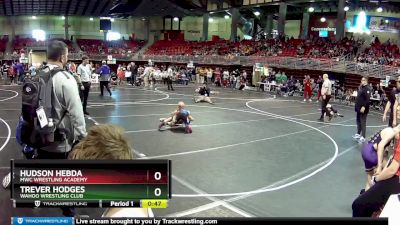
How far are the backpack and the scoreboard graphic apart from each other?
291cm

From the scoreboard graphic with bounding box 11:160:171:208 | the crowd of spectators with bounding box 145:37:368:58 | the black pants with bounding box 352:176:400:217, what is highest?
the crowd of spectators with bounding box 145:37:368:58

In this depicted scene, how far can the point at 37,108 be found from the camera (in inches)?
169

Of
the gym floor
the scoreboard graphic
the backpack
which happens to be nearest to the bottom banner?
the scoreboard graphic

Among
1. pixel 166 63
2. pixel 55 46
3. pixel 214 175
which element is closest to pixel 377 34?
pixel 166 63

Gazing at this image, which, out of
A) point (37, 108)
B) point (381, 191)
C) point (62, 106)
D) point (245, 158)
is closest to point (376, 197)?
point (381, 191)

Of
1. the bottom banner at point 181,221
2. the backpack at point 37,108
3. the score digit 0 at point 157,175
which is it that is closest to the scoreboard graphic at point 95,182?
the score digit 0 at point 157,175

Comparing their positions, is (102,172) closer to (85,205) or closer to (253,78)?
(85,205)

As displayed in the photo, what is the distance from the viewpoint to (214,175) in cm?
812

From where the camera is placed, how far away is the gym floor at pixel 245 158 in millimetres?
6426

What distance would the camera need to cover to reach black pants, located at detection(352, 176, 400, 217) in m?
4.30

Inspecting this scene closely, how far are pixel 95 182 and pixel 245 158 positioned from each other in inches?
325

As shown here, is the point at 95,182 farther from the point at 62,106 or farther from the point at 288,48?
the point at 288,48

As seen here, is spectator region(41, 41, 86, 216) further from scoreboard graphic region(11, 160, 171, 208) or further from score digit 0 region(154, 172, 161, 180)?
score digit 0 region(154, 172, 161, 180)

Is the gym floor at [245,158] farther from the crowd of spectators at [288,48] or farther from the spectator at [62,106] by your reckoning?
the crowd of spectators at [288,48]
